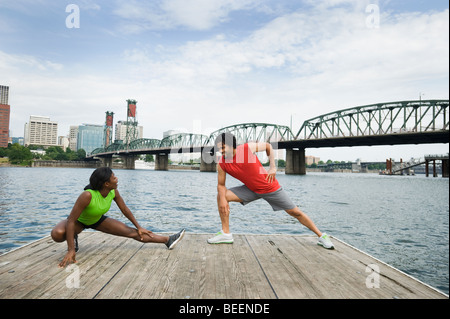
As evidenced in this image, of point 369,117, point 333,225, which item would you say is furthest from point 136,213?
point 369,117

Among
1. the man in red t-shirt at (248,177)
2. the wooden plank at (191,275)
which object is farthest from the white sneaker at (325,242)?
the wooden plank at (191,275)

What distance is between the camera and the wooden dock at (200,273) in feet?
8.66

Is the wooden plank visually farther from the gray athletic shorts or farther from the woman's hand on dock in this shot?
the gray athletic shorts

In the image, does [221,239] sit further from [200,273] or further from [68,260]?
[68,260]

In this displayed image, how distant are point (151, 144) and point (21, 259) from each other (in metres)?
126

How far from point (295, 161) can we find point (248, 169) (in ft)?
276

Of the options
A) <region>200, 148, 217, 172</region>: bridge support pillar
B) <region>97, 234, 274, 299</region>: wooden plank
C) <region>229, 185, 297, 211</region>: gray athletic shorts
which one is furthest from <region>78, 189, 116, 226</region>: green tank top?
<region>200, 148, 217, 172</region>: bridge support pillar

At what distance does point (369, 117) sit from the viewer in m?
77.6

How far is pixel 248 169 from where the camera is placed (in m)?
4.32

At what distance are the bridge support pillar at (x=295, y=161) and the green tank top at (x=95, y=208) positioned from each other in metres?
84.4

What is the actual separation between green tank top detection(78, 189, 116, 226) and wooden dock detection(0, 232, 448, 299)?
0.48m

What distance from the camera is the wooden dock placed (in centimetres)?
264

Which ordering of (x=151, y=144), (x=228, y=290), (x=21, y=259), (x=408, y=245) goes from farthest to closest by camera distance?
(x=151, y=144)
(x=408, y=245)
(x=21, y=259)
(x=228, y=290)
